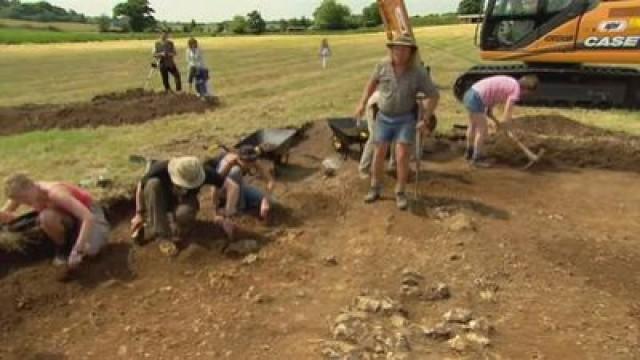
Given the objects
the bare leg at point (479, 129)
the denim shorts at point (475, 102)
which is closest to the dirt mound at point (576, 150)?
the bare leg at point (479, 129)

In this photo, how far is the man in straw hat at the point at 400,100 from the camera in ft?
24.9

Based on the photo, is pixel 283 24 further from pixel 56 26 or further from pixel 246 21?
pixel 56 26

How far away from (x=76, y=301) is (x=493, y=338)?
313 cm

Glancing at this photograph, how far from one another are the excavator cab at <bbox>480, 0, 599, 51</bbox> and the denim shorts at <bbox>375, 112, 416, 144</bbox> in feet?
28.2

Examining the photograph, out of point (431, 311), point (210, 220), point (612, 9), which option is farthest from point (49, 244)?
point (612, 9)

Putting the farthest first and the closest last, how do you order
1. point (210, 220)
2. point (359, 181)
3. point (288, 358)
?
point (359, 181), point (210, 220), point (288, 358)

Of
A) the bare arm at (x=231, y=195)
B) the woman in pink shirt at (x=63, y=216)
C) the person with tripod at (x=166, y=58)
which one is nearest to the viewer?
the woman in pink shirt at (x=63, y=216)

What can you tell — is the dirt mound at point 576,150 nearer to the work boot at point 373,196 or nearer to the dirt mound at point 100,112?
the work boot at point 373,196

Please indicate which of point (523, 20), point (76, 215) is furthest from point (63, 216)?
point (523, 20)

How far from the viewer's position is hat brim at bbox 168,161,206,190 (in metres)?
6.58

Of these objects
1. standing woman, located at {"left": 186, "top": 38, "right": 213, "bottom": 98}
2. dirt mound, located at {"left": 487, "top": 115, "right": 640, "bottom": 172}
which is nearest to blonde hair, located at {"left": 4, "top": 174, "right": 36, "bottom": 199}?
dirt mound, located at {"left": 487, "top": 115, "right": 640, "bottom": 172}

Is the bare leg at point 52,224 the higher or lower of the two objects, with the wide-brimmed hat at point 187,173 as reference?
lower

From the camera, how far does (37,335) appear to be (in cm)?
573

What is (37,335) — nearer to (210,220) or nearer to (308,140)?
(210,220)
